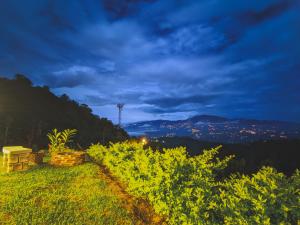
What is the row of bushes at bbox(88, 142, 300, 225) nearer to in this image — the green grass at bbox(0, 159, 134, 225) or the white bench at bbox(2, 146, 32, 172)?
the green grass at bbox(0, 159, 134, 225)

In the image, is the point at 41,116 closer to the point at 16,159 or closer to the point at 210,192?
the point at 16,159

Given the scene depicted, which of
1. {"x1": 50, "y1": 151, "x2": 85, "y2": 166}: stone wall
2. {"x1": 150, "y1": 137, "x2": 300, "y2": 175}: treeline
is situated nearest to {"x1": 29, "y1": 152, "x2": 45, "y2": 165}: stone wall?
{"x1": 50, "y1": 151, "x2": 85, "y2": 166}: stone wall

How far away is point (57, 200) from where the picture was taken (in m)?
6.43

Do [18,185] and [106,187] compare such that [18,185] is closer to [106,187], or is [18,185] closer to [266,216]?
[106,187]

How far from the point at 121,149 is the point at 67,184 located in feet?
9.01

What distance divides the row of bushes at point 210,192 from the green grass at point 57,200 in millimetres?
836

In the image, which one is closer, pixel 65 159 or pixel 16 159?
pixel 16 159

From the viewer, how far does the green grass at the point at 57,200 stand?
5.49 m

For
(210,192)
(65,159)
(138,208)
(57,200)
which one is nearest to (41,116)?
(65,159)

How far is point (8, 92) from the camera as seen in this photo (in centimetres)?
3762

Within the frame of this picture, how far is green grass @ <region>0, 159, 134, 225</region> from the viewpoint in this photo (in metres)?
5.49

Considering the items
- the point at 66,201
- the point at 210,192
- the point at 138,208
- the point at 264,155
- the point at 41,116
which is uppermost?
the point at 41,116

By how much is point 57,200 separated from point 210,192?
142 inches

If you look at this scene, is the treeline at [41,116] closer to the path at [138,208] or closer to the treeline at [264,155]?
the treeline at [264,155]
